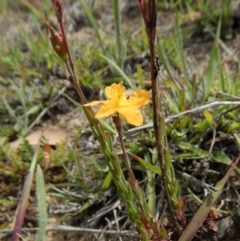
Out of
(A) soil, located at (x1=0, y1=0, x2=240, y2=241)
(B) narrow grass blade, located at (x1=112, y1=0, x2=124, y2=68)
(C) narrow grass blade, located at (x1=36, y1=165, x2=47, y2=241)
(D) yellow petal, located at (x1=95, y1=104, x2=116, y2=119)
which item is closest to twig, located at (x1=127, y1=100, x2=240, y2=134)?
(A) soil, located at (x1=0, y1=0, x2=240, y2=241)

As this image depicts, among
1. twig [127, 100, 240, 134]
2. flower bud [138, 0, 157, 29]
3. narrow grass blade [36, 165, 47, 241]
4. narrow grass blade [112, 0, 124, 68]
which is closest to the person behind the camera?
flower bud [138, 0, 157, 29]

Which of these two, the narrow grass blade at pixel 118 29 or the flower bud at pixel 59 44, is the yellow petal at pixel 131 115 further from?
the narrow grass blade at pixel 118 29

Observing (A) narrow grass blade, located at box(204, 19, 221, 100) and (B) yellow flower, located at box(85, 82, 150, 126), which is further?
(A) narrow grass blade, located at box(204, 19, 221, 100)

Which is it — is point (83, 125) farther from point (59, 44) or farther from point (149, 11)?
point (149, 11)

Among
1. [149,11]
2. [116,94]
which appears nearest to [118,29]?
[116,94]

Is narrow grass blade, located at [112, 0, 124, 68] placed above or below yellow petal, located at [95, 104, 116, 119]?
below

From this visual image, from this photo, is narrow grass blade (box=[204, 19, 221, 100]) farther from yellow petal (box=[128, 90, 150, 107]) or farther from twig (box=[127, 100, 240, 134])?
yellow petal (box=[128, 90, 150, 107])

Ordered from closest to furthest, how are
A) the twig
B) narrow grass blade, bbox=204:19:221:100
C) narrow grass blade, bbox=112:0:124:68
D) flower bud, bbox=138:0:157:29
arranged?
flower bud, bbox=138:0:157:29 → the twig → narrow grass blade, bbox=204:19:221:100 → narrow grass blade, bbox=112:0:124:68

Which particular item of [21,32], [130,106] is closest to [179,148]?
[130,106]
